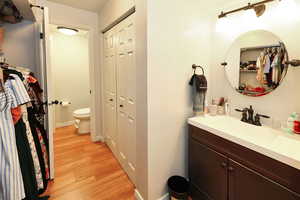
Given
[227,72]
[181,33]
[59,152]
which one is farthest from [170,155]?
[59,152]

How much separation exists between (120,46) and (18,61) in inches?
53.9

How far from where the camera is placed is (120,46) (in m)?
2.09

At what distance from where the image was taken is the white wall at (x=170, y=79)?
143cm

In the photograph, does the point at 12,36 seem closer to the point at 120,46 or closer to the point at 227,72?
the point at 120,46

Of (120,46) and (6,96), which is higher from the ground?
(120,46)

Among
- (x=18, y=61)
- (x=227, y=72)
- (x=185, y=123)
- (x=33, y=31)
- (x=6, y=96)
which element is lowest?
(x=185, y=123)

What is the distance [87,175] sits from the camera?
2102mm

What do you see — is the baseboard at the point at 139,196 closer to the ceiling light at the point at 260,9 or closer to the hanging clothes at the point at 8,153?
the hanging clothes at the point at 8,153

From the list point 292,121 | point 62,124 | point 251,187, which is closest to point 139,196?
point 251,187

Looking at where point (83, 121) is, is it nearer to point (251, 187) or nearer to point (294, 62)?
point (251, 187)

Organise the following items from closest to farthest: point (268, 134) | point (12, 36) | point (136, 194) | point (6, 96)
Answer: point (6, 96) < point (268, 134) < point (136, 194) < point (12, 36)

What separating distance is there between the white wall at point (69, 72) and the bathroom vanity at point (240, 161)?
3.49 meters

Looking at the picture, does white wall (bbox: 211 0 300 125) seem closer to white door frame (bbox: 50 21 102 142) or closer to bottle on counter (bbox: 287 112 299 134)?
bottle on counter (bbox: 287 112 299 134)

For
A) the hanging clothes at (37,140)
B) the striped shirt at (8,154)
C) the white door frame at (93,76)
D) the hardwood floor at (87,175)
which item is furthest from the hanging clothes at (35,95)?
the white door frame at (93,76)
